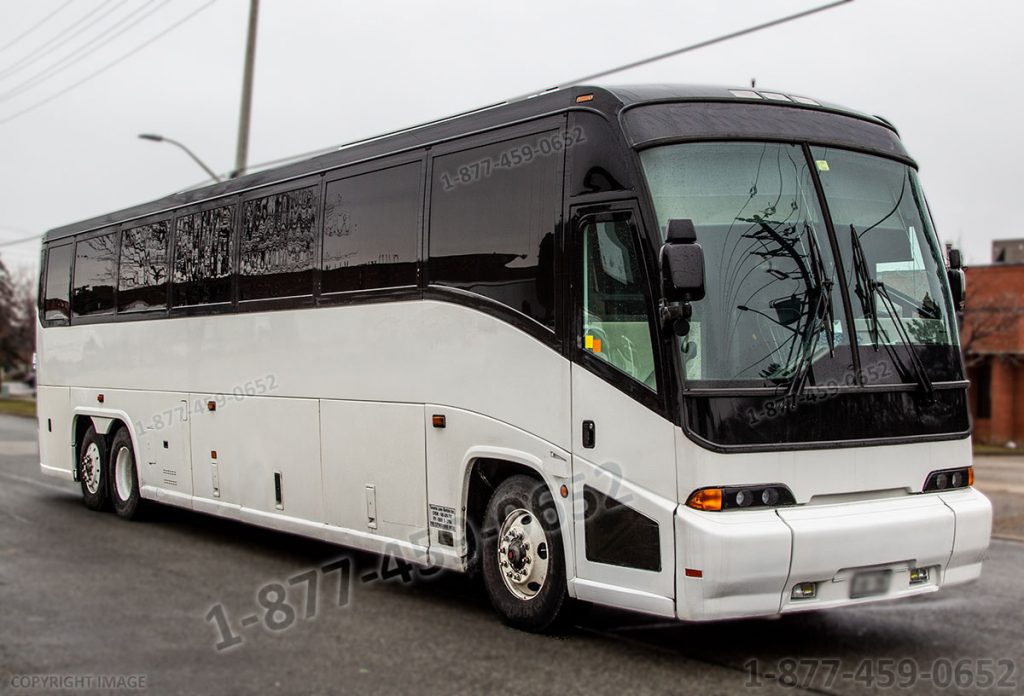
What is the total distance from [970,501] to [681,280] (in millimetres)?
2415

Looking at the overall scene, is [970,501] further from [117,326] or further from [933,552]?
[117,326]

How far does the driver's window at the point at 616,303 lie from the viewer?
252 inches

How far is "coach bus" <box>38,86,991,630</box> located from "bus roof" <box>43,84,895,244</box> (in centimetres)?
2

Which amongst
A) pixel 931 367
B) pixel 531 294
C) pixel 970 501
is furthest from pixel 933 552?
pixel 531 294

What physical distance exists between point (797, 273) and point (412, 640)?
3306 millimetres

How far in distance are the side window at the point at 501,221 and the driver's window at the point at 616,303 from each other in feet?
1.18

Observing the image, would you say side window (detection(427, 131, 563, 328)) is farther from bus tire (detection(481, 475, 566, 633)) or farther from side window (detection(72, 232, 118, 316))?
side window (detection(72, 232, 118, 316))

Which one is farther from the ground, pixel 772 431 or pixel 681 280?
pixel 681 280

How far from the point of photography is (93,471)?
553 inches

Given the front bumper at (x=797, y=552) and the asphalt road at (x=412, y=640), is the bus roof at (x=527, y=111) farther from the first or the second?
the asphalt road at (x=412, y=640)

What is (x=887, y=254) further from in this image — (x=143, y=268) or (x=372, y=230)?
(x=143, y=268)

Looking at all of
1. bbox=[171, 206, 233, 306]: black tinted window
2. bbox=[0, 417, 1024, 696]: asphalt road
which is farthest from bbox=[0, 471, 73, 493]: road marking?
bbox=[0, 417, 1024, 696]: asphalt road

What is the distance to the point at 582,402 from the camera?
6816 millimetres

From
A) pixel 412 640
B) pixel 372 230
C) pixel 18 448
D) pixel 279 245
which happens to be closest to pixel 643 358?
pixel 412 640
